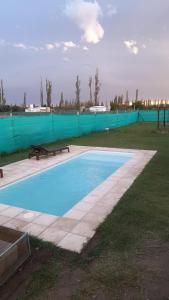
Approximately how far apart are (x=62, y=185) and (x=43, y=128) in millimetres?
5243

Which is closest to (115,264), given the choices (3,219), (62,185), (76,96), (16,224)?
(16,224)

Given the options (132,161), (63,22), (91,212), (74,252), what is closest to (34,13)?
(63,22)

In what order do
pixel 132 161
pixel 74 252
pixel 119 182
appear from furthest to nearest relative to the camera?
pixel 132 161
pixel 119 182
pixel 74 252

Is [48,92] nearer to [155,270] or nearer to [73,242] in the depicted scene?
[73,242]

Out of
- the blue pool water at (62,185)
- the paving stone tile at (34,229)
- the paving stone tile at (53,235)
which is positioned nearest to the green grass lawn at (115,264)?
the paving stone tile at (53,235)

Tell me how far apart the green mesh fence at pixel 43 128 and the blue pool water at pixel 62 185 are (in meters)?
2.42

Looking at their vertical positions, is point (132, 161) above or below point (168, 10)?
below

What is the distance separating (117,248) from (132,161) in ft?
15.2

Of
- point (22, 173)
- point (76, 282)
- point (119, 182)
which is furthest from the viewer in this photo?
point (22, 173)

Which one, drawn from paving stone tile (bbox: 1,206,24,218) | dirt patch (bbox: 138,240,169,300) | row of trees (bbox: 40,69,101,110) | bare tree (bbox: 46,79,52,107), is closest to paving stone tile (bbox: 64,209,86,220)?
paving stone tile (bbox: 1,206,24,218)

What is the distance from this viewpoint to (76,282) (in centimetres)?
234

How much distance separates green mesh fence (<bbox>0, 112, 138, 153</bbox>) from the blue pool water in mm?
2416

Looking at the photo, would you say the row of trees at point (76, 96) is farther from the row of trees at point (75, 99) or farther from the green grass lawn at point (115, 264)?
the green grass lawn at point (115, 264)

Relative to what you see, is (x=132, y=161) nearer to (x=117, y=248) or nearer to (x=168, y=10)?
(x=117, y=248)
